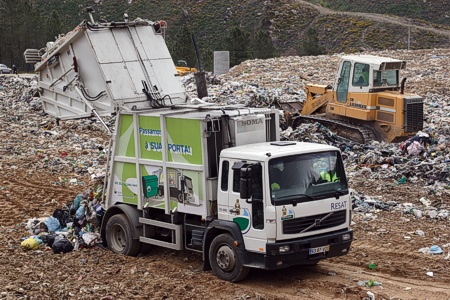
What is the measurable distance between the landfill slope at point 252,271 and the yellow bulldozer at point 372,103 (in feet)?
1.63

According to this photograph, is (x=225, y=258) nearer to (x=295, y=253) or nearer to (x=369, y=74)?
(x=295, y=253)

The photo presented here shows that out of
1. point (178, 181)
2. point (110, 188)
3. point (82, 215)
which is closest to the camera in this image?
point (178, 181)

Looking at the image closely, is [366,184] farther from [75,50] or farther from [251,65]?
[251,65]

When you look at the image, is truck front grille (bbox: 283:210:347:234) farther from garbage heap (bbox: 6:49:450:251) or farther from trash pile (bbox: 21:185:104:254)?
garbage heap (bbox: 6:49:450:251)

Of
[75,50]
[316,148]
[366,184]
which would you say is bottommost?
[366,184]

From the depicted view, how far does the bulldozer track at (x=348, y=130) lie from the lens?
19594mm

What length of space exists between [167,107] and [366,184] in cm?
584

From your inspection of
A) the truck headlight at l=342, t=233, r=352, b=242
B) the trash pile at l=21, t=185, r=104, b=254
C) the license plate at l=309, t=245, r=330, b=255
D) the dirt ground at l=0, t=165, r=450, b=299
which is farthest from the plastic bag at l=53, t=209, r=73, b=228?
the truck headlight at l=342, t=233, r=352, b=242

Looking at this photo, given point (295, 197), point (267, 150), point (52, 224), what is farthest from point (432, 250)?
point (52, 224)

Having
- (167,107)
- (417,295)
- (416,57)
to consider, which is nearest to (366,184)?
(167,107)

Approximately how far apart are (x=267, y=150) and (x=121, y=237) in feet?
10.1

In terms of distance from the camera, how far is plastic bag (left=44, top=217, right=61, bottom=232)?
12.5 meters

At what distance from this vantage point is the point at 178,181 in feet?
34.0

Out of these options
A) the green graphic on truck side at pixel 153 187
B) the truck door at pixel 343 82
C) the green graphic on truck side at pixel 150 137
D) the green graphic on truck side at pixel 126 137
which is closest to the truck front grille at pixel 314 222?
Result: the green graphic on truck side at pixel 153 187
